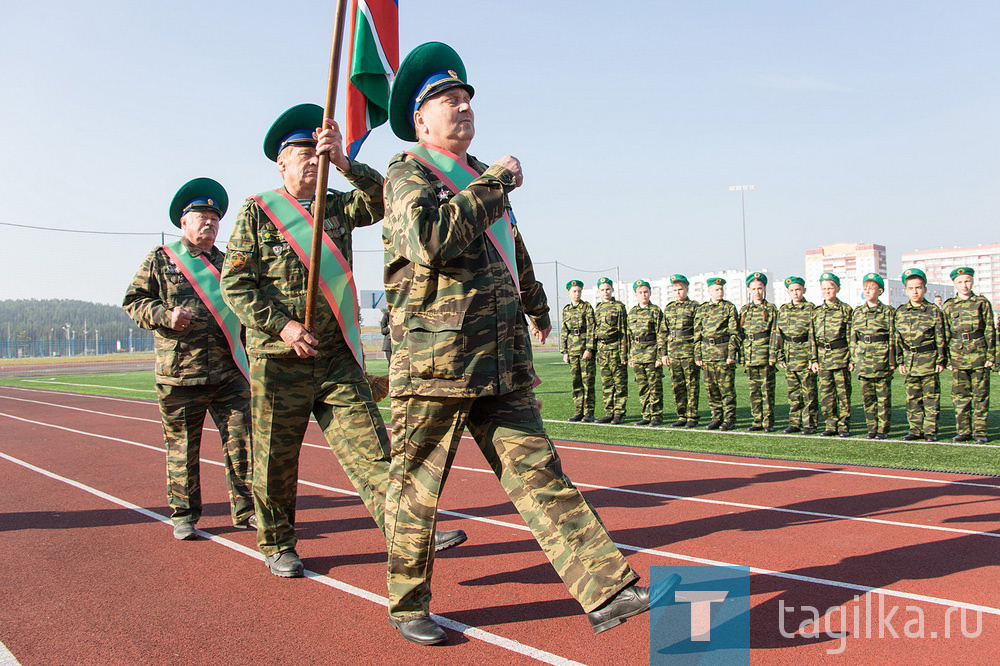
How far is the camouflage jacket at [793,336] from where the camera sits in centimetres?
1047

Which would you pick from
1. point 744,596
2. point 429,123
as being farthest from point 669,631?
point 429,123

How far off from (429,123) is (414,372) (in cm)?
107

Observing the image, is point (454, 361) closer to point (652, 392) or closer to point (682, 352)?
point (652, 392)

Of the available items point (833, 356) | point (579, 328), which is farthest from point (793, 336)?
point (579, 328)

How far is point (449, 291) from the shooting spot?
2.96 metres

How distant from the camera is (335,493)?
21.5ft

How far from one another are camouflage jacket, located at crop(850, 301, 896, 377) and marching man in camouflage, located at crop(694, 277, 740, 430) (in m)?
1.63

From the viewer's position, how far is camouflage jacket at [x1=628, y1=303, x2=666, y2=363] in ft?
37.9

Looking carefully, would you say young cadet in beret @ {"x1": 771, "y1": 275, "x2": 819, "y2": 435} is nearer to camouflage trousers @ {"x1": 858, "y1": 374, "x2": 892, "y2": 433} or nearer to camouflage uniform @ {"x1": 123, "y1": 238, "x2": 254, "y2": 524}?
camouflage trousers @ {"x1": 858, "y1": 374, "x2": 892, "y2": 433}

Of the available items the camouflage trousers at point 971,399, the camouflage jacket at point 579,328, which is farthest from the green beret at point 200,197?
the camouflage trousers at point 971,399

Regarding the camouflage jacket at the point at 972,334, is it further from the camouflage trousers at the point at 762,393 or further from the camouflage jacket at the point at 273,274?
the camouflage jacket at the point at 273,274

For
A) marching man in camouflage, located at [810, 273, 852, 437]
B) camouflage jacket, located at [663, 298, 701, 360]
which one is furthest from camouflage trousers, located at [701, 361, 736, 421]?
marching man in camouflage, located at [810, 273, 852, 437]

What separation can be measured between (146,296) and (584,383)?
7785 millimetres

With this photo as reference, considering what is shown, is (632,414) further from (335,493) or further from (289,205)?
(289,205)
